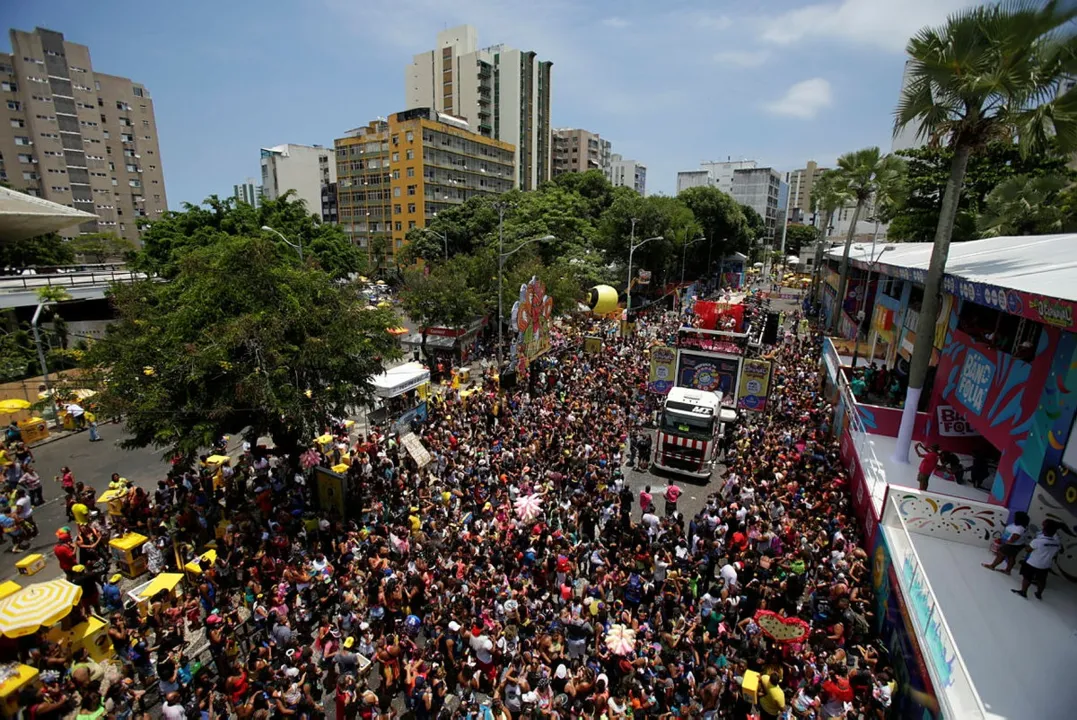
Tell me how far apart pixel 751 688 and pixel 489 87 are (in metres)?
96.1

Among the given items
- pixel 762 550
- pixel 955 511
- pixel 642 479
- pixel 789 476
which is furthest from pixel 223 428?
pixel 955 511

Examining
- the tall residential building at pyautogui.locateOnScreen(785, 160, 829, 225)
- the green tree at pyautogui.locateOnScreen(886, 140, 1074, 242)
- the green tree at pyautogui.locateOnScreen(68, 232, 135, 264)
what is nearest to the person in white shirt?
the green tree at pyautogui.locateOnScreen(886, 140, 1074, 242)

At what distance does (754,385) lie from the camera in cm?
2083

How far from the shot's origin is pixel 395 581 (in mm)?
10391

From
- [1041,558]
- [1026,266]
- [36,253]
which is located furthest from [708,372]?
[36,253]

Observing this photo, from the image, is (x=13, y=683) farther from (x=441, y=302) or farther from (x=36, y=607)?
(x=441, y=302)

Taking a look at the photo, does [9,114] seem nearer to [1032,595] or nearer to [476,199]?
[476,199]

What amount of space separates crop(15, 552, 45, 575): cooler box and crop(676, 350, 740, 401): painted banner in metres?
20.1

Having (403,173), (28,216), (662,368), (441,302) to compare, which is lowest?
(662,368)

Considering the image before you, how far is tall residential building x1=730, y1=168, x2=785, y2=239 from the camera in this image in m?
132

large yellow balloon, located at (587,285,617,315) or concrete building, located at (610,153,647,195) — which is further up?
concrete building, located at (610,153,647,195)

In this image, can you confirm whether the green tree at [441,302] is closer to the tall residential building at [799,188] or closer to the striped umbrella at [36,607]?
the striped umbrella at [36,607]

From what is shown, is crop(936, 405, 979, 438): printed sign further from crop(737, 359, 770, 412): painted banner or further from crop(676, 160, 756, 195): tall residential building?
crop(676, 160, 756, 195): tall residential building

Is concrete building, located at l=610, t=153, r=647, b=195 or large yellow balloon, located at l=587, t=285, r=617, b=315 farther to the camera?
concrete building, located at l=610, t=153, r=647, b=195
